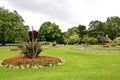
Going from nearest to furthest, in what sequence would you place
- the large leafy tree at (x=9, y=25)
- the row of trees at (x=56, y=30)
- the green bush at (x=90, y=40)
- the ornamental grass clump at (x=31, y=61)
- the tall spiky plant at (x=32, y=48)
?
the ornamental grass clump at (x=31, y=61) → the tall spiky plant at (x=32, y=48) → the large leafy tree at (x=9, y=25) → the row of trees at (x=56, y=30) → the green bush at (x=90, y=40)

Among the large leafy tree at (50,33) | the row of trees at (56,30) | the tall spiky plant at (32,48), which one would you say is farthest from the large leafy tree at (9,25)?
the tall spiky plant at (32,48)

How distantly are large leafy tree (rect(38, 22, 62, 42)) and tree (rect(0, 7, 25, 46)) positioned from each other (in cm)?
3863

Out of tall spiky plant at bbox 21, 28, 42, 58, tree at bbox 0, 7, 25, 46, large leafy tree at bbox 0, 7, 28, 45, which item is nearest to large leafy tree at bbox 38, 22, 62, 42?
large leafy tree at bbox 0, 7, 28, 45

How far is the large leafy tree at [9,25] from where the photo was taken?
67.4 metres

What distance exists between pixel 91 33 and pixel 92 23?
1315 cm

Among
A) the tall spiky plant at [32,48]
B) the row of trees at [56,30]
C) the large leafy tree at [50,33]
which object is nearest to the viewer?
the tall spiky plant at [32,48]

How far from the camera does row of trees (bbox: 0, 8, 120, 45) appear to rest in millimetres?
68500

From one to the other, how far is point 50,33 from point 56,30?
3282 mm

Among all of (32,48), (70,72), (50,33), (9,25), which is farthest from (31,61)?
(50,33)

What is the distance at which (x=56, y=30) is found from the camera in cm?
11262

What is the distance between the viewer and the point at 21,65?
70.9 ft

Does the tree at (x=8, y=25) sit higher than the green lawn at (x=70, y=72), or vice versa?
the tree at (x=8, y=25)

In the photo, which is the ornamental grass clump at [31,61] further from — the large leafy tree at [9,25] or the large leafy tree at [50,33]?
the large leafy tree at [50,33]

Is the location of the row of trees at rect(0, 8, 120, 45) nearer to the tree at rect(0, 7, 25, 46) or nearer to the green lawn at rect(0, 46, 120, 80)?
the tree at rect(0, 7, 25, 46)
